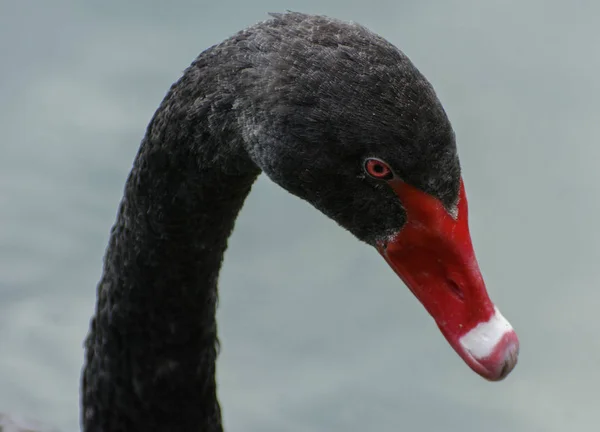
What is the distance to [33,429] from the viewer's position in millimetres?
3557

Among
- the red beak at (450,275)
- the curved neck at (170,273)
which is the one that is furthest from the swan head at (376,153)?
the curved neck at (170,273)

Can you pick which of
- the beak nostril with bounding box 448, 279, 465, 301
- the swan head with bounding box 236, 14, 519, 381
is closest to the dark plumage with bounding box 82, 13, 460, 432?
the swan head with bounding box 236, 14, 519, 381

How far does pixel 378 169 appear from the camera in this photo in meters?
2.03

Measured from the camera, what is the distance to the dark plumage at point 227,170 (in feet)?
6.50

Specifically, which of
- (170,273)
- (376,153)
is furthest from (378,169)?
(170,273)

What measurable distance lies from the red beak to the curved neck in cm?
34

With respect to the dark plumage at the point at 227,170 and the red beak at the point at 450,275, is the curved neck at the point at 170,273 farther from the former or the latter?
the red beak at the point at 450,275

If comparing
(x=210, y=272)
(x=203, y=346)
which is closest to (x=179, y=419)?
(x=203, y=346)

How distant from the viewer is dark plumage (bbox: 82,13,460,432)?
1.98m

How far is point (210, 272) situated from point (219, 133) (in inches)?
19.5

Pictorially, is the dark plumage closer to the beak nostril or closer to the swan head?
the swan head

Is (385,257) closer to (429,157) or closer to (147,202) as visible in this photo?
(429,157)

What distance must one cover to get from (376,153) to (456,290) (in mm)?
314

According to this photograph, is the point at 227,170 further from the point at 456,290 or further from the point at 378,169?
the point at 456,290
